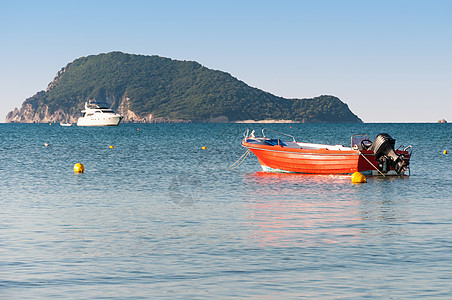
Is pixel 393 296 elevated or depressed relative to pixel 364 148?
depressed

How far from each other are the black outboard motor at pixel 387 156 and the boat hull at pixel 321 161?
0.32 metres

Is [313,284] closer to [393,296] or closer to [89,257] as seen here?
[393,296]

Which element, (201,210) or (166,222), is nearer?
(166,222)

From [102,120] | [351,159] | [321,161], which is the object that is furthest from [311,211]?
[102,120]

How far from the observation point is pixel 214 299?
1027 centimetres

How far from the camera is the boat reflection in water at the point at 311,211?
607 inches

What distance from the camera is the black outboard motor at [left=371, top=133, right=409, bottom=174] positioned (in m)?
32.6

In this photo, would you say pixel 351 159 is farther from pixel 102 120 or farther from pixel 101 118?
pixel 102 120

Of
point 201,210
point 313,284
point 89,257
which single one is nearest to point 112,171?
point 201,210

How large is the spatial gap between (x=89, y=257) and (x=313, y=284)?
4.85m

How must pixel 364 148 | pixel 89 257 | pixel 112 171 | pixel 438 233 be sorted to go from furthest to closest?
pixel 112 171 → pixel 364 148 → pixel 438 233 → pixel 89 257

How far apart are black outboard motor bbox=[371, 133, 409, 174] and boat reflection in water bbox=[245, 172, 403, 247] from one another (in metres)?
2.97

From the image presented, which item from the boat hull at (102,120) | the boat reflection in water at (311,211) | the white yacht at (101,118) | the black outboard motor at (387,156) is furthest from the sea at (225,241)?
the boat hull at (102,120)

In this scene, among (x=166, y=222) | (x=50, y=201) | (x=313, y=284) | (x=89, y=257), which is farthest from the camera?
(x=50, y=201)
